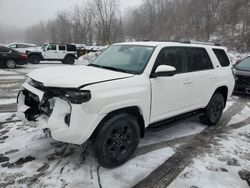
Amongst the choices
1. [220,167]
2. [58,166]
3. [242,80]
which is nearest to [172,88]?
[220,167]

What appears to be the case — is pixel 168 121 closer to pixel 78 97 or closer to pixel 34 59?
pixel 78 97

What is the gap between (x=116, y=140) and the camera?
11.4 ft

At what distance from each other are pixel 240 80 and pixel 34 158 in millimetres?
7333

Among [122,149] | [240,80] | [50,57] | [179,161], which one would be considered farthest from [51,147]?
[50,57]

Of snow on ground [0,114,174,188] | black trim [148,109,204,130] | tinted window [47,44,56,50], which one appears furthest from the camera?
tinted window [47,44,56,50]

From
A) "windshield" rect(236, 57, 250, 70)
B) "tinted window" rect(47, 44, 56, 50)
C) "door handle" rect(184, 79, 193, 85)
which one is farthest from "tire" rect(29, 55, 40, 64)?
"door handle" rect(184, 79, 193, 85)

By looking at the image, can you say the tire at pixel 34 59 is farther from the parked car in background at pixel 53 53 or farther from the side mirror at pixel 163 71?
the side mirror at pixel 163 71

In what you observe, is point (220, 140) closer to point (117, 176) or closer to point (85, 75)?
point (117, 176)

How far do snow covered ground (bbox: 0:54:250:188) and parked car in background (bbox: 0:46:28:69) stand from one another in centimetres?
1200

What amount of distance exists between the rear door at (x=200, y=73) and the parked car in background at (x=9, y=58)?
14.1m

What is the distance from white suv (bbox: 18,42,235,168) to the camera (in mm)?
3037

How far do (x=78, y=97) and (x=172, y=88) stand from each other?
5.87ft

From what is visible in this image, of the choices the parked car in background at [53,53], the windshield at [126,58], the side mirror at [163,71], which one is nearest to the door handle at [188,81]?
the side mirror at [163,71]

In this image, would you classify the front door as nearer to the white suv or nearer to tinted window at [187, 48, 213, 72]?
the white suv
